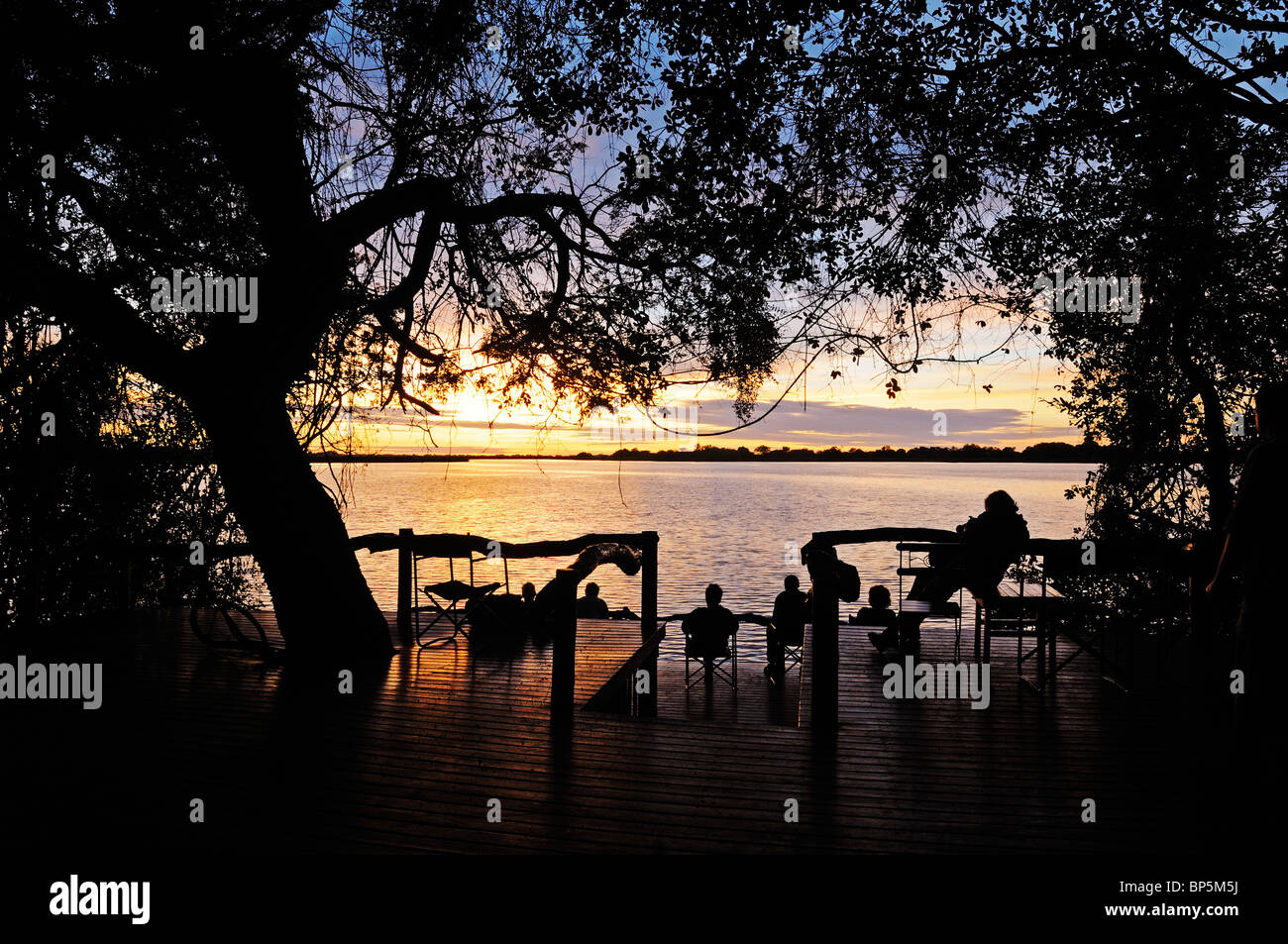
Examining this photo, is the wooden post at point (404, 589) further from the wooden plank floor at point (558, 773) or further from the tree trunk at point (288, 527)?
the wooden plank floor at point (558, 773)

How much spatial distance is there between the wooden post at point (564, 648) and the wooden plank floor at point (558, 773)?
22cm

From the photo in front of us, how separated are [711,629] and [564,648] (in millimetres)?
7172

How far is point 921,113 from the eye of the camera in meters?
7.15

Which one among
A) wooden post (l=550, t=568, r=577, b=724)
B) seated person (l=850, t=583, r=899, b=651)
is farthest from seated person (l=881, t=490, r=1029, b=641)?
wooden post (l=550, t=568, r=577, b=724)

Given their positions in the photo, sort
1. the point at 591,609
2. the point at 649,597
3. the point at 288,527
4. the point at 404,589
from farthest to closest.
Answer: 1. the point at 591,609
2. the point at 404,589
3. the point at 649,597
4. the point at 288,527

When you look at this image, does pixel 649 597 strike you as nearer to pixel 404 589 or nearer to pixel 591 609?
pixel 404 589

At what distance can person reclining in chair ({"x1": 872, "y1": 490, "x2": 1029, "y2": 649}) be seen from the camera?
690cm

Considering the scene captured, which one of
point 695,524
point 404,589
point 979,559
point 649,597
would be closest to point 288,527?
point 404,589

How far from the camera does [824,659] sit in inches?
222

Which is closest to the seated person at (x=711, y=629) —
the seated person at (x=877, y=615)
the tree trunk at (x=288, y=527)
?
the seated person at (x=877, y=615)

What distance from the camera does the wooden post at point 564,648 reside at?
601 cm

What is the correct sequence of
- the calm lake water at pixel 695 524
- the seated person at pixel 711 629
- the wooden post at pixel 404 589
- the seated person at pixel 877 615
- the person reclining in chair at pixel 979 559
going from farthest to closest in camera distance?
the calm lake water at pixel 695 524
the seated person at pixel 711 629
the seated person at pixel 877 615
the wooden post at pixel 404 589
the person reclining in chair at pixel 979 559

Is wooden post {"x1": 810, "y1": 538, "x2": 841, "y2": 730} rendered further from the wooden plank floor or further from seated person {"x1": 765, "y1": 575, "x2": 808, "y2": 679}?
seated person {"x1": 765, "y1": 575, "x2": 808, "y2": 679}

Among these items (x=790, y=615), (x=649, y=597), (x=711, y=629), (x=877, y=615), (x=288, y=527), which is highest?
(x=288, y=527)
